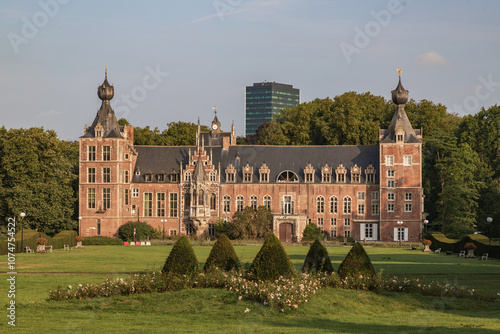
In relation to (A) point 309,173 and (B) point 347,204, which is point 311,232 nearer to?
(B) point 347,204

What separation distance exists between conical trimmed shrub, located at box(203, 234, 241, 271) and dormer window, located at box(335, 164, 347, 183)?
201ft

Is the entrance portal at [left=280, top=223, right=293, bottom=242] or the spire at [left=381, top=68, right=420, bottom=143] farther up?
the spire at [left=381, top=68, right=420, bottom=143]

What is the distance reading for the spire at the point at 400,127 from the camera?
89.3 meters

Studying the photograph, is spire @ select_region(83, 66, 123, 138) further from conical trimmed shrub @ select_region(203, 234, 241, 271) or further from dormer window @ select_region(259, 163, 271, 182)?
conical trimmed shrub @ select_region(203, 234, 241, 271)

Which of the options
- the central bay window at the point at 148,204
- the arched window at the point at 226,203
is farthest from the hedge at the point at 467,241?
the central bay window at the point at 148,204

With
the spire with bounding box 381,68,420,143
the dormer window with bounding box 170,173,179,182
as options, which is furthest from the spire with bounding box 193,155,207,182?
the spire with bounding box 381,68,420,143

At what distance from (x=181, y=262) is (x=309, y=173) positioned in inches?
2468

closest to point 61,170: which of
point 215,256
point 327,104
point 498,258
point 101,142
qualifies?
point 101,142

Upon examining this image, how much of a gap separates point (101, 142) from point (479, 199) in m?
43.0

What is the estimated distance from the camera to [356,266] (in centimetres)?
2980

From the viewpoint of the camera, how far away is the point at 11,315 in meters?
24.7

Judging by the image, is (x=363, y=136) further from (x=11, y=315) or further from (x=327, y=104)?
(x=11, y=315)

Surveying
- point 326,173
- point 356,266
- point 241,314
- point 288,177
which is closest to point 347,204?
point 326,173

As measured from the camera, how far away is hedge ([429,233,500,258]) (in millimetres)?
55000
